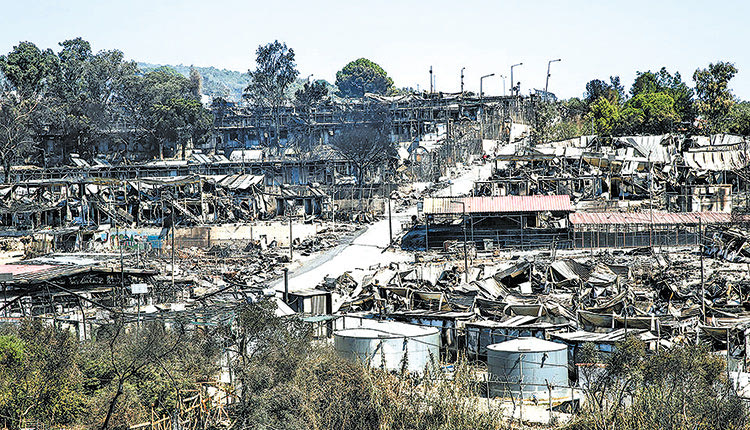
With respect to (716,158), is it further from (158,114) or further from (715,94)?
(158,114)

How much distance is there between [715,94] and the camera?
8056cm

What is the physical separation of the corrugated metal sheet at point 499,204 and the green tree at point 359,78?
338 feet

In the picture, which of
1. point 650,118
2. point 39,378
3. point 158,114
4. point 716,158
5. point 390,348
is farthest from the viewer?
point 158,114

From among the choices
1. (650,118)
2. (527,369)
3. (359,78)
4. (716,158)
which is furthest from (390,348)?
(359,78)

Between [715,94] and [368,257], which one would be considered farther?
[715,94]

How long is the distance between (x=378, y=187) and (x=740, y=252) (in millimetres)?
30084

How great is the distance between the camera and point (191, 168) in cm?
8031

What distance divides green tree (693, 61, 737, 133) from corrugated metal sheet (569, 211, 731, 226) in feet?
97.8

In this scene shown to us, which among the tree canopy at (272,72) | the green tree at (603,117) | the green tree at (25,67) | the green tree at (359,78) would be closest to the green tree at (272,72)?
the tree canopy at (272,72)

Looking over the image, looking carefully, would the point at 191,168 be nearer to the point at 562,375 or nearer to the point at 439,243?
the point at 439,243

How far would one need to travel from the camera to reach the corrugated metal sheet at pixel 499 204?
5172cm

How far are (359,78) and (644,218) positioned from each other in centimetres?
10972

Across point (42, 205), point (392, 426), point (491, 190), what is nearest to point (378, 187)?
point (491, 190)

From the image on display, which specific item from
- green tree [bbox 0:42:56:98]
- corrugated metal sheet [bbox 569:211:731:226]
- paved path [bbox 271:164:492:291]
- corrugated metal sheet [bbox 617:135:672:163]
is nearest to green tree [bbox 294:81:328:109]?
green tree [bbox 0:42:56:98]
